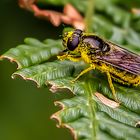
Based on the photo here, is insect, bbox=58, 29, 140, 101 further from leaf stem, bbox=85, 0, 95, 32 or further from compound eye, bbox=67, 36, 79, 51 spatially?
leaf stem, bbox=85, 0, 95, 32

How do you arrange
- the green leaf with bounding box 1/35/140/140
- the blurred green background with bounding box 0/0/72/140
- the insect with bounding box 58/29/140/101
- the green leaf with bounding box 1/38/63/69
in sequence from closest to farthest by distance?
the green leaf with bounding box 1/35/140/140 → the green leaf with bounding box 1/38/63/69 → the insect with bounding box 58/29/140/101 → the blurred green background with bounding box 0/0/72/140

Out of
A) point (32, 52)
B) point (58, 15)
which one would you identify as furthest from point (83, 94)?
point (58, 15)

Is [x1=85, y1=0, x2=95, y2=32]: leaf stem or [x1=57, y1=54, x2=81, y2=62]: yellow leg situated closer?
[x1=57, y1=54, x2=81, y2=62]: yellow leg

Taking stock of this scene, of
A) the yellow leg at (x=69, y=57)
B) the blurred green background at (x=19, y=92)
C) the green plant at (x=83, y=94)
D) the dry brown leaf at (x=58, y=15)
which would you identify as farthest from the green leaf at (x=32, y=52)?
the blurred green background at (x=19, y=92)

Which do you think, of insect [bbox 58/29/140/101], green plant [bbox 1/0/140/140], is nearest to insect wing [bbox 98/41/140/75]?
insect [bbox 58/29/140/101]

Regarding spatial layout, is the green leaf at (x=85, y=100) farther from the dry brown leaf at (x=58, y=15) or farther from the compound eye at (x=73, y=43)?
the dry brown leaf at (x=58, y=15)

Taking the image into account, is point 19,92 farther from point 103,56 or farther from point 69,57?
point 103,56
